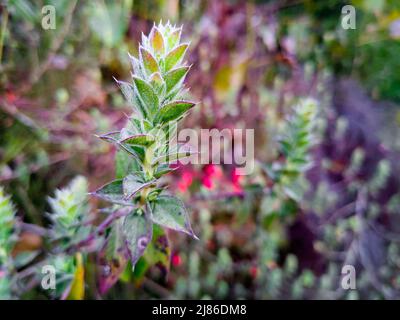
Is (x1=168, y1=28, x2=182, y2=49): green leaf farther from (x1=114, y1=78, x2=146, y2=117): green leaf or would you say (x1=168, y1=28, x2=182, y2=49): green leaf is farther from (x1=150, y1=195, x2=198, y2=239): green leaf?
(x1=150, y1=195, x2=198, y2=239): green leaf

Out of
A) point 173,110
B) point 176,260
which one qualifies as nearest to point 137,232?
point 173,110

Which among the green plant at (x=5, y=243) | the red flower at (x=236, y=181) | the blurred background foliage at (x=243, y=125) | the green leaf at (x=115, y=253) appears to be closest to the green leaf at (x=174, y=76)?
the green leaf at (x=115, y=253)

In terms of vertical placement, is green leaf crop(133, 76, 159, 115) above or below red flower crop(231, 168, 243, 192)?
above

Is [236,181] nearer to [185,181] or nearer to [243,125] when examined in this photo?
[185,181]

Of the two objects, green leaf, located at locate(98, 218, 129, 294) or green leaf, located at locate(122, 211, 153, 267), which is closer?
green leaf, located at locate(122, 211, 153, 267)

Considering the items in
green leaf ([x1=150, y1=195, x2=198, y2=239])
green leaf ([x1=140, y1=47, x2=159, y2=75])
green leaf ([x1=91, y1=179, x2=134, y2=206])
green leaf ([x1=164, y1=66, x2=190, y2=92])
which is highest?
green leaf ([x1=140, y1=47, x2=159, y2=75])

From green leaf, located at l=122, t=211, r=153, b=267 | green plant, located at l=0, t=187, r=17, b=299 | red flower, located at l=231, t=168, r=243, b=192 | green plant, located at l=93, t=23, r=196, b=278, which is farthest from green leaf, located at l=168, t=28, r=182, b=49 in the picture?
red flower, located at l=231, t=168, r=243, b=192

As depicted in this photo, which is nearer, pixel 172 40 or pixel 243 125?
pixel 172 40

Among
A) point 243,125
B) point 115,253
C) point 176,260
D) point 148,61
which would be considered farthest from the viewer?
point 243,125
